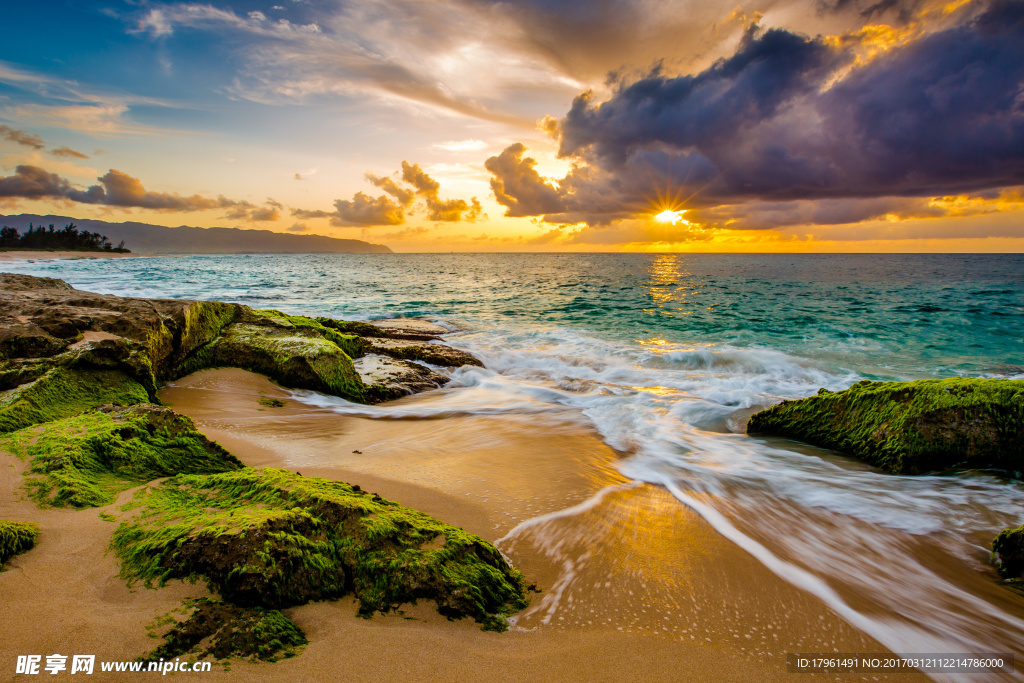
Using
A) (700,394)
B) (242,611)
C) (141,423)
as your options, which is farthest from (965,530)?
(141,423)

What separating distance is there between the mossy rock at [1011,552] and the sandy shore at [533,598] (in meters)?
1.50

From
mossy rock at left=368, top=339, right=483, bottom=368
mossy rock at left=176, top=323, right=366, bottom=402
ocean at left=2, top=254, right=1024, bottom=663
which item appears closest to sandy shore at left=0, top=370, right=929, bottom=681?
ocean at left=2, top=254, right=1024, bottom=663

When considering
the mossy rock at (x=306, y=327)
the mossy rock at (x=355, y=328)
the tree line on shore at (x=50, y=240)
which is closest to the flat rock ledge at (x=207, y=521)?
the mossy rock at (x=306, y=327)

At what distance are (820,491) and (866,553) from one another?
939mm

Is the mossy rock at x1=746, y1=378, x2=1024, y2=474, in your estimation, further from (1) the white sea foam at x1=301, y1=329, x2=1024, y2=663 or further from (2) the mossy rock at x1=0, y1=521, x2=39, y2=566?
(2) the mossy rock at x1=0, y1=521, x2=39, y2=566

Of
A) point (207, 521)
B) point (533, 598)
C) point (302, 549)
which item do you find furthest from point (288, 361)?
point (533, 598)

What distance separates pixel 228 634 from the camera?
1.62 m

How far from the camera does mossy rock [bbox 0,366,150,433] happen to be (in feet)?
10.8

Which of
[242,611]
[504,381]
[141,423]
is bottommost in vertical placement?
[504,381]

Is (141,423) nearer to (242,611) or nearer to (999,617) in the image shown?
(242,611)

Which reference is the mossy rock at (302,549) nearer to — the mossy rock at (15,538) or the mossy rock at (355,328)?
the mossy rock at (15,538)

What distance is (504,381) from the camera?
8.31 meters

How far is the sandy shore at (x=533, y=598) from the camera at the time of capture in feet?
5.41

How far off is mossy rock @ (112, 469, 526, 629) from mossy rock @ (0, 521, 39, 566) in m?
0.30
